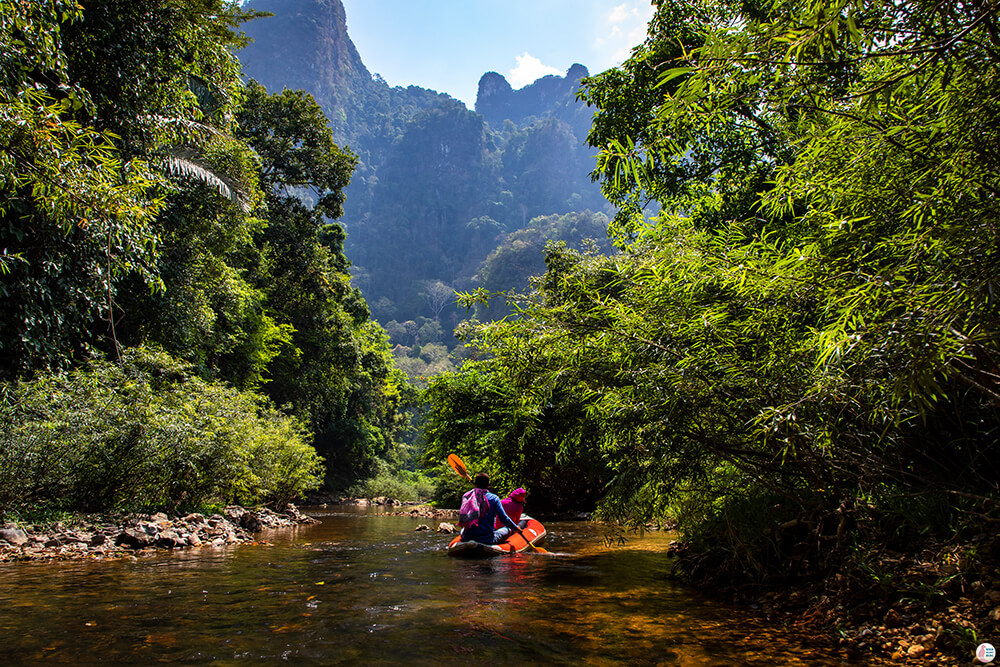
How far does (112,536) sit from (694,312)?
8.52m

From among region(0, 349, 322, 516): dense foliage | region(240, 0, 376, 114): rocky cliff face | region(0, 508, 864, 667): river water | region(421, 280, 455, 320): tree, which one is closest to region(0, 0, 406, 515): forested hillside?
region(0, 349, 322, 516): dense foliage

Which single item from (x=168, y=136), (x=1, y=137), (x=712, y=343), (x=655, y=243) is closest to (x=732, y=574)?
(x=712, y=343)

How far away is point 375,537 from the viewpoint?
38.0ft

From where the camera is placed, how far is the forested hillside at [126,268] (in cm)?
521

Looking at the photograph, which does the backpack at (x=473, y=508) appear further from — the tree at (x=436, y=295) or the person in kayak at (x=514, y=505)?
the tree at (x=436, y=295)

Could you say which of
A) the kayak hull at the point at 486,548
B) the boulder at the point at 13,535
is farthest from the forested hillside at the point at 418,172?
the boulder at the point at 13,535

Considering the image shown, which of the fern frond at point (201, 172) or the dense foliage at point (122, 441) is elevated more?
the fern frond at point (201, 172)

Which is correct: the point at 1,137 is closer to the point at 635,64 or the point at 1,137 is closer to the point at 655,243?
the point at 655,243

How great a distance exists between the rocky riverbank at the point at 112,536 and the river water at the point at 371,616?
568mm

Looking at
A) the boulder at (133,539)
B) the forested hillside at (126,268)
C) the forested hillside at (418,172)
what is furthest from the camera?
the forested hillside at (418,172)

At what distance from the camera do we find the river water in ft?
11.1

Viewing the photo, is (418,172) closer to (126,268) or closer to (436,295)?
(436,295)

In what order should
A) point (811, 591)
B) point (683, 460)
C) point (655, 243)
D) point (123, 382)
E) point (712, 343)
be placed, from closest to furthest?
1. point (712, 343)
2. point (811, 591)
3. point (683, 460)
4. point (655, 243)
5. point (123, 382)

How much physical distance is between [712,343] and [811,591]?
6.82 feet
